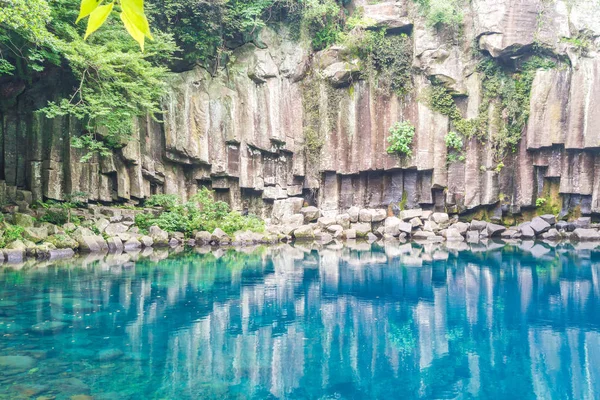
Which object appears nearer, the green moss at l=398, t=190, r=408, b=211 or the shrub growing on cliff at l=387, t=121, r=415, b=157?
the shrub growing on cliff at l=387, t=121, r=415, b=157

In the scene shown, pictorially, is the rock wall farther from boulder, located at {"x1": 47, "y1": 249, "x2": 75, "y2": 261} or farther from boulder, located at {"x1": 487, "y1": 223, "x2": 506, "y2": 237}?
boulder, located at {"x1": 47, "y1": 249, "x2": 75, "y2": 261}

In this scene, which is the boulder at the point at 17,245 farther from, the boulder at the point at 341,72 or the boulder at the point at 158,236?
the boulder at the point at 341,72

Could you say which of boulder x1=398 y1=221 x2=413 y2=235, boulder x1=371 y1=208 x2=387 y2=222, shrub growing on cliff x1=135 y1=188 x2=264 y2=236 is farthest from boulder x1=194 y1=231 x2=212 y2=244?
boulder x1=398 y1=221 x2=413 y2=235

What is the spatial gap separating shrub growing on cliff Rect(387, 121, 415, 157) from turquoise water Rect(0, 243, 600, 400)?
38.2 ft

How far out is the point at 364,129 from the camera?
2572 cm

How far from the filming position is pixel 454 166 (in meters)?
24.7

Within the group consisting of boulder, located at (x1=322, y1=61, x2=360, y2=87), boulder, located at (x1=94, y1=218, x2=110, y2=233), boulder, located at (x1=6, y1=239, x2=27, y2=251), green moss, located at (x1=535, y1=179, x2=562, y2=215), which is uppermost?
boulder, located at (x1=322, y1=61, x2=360, y2=87)

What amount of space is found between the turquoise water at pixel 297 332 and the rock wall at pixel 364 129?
34.0ft

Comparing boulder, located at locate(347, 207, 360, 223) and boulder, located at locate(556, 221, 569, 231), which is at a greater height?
boulder, located at locate(347, 207, 360, 223)

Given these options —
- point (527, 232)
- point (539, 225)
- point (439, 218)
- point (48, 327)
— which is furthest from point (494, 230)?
point (48, 327)

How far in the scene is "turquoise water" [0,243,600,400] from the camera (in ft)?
17.3

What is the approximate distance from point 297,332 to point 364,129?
1956cm

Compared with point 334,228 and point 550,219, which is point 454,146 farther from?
point 334,228

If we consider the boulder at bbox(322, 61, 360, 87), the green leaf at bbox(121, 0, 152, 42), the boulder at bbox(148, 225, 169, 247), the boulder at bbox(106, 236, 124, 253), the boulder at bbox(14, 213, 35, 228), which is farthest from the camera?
the boulder at bbox(322, 61, 360, 87)
